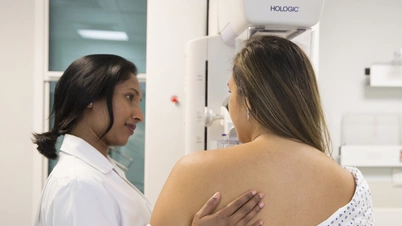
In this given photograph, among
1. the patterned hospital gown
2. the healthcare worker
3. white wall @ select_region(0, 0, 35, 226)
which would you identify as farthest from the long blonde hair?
white wall @ select_region(0, 0, 35, 226)

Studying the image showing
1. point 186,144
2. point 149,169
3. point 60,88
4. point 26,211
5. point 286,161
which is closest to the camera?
point 286,161

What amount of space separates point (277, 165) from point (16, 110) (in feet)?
7.69

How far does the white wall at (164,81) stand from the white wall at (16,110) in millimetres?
970

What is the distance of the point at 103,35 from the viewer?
265 centimetres

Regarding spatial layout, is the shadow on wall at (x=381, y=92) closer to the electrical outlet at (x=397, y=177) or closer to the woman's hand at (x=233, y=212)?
the electrical outlet at (x=397, y=177)

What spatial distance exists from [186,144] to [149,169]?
524mm

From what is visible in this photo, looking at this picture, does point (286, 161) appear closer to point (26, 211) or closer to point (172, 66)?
point (172, 66)

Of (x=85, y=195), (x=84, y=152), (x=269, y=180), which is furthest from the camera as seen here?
(x=84, y=152)

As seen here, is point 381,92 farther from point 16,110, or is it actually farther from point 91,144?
point 16,110

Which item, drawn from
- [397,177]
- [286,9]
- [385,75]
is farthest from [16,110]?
[397,177]

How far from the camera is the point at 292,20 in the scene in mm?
1171

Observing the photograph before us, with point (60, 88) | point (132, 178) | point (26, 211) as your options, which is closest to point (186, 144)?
point (60, 88)

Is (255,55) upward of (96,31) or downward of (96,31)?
downward

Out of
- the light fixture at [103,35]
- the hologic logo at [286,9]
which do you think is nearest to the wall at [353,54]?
the light fixture at [103,35]
